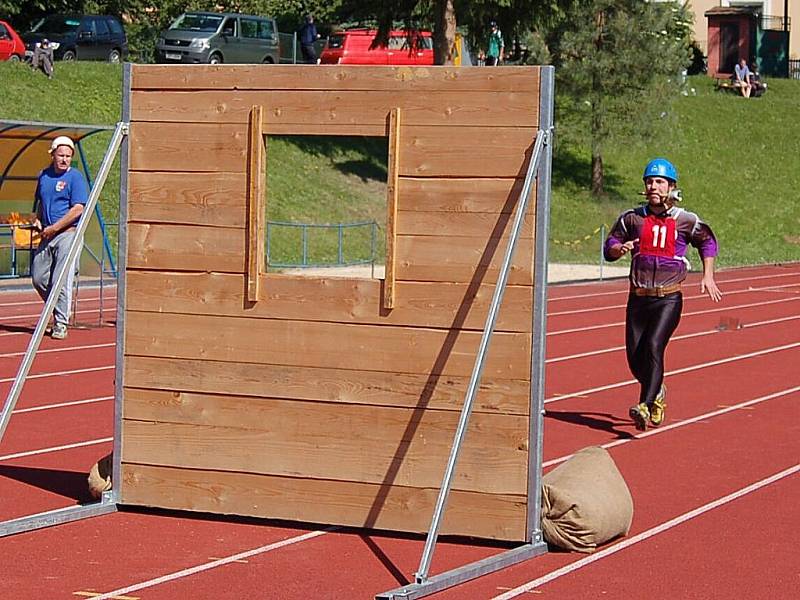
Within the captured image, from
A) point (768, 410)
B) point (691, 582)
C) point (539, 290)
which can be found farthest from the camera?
point (768, 410)

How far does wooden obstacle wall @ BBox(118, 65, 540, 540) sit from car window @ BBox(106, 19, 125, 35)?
37697 millimetres

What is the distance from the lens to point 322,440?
820 cm

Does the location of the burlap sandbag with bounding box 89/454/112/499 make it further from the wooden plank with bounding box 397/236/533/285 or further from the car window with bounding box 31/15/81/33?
the car window with bounding box 31/15/81/33

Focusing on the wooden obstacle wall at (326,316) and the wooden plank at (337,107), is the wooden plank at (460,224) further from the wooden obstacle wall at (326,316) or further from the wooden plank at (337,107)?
the wooden plank at (337,107)

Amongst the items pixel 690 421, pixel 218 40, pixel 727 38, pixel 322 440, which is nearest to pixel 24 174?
pixel 690 421

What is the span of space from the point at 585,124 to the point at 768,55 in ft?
85.1

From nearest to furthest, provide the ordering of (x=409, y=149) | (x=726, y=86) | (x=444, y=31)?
(x=409, y=149), (x=444, y=31), (x=726, y=86)

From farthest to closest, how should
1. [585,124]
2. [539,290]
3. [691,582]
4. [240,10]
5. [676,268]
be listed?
[240,10] < [585,124] < [676,268] < [539,290] < [691,582]

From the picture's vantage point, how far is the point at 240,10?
5716cm

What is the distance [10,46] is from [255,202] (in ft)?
111

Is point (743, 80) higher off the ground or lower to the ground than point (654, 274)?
higher

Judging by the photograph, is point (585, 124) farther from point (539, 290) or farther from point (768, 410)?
point (539, 290)

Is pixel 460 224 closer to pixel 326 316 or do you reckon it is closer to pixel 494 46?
pixel 326 316

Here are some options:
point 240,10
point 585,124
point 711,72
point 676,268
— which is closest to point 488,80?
point 676,268
